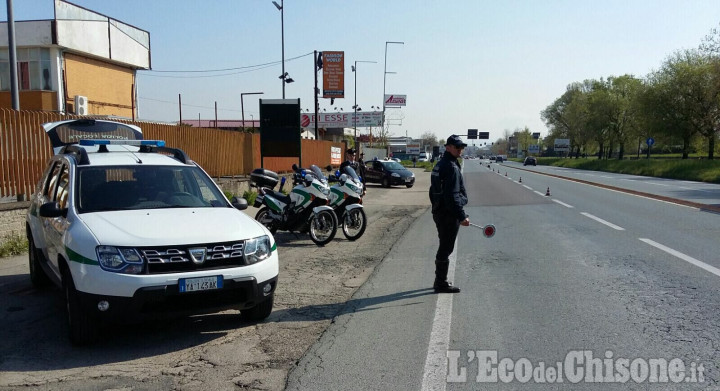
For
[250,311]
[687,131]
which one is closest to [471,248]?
[250,311]

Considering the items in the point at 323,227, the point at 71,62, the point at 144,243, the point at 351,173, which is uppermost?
the point at 71,62

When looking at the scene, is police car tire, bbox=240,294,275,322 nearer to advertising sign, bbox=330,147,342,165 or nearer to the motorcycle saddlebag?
the motorcycle saddlebag

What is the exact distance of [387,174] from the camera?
3020 cm

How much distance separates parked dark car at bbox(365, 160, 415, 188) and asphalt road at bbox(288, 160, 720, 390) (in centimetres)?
1941

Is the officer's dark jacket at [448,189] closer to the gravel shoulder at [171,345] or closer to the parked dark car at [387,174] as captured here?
the gravel shoulder at [171,345]

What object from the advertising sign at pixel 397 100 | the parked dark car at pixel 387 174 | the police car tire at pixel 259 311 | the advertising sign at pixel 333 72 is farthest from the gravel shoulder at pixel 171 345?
the advertising sign at pixel 397 100

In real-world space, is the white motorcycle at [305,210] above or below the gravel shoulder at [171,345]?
above

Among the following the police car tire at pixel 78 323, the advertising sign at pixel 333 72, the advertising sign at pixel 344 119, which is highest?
the advertising sign at pixel 333 72

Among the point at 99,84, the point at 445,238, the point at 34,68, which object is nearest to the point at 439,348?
the point at 445,238

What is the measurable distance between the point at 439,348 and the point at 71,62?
35.3 m

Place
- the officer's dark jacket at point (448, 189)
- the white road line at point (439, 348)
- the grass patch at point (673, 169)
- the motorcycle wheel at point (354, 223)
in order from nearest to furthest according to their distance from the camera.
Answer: the white road line at point (439, 348), the officer's dark jacket at point (448, 189), the motorcycle wheel at point (354, 223), the grass patch at point (673, 169)

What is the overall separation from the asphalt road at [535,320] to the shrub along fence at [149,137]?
6.73 m

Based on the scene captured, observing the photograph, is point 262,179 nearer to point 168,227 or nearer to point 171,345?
point 168,227

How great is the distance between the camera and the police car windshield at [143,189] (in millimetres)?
5816
